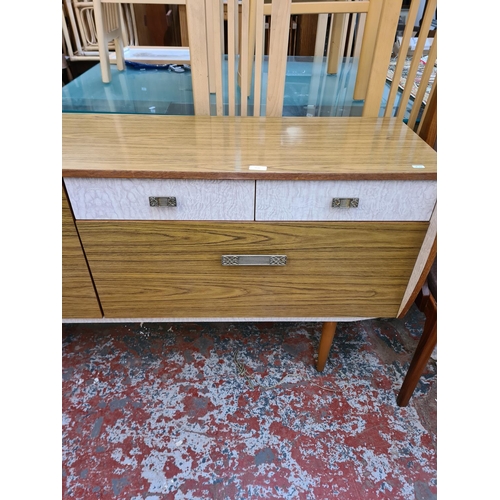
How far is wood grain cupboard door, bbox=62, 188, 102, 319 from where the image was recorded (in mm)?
865

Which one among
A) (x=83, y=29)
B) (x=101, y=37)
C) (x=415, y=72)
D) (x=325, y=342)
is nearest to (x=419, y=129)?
(x=415, y=72)

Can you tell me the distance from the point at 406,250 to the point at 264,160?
1.40 feet

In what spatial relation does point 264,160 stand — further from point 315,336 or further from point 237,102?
point 315,336

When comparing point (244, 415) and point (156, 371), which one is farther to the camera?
point (156, 371)

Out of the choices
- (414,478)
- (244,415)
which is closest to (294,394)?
(244,415)

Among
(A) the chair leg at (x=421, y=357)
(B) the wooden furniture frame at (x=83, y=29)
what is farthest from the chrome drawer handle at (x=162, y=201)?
(B) the wooden furniture frame at (x=83, y=29)

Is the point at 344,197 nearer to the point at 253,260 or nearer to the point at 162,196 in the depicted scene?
the point at 253,260

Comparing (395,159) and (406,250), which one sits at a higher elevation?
(395,159)

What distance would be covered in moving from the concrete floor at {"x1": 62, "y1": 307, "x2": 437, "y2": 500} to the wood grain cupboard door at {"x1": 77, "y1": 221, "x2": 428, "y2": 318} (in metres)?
0.29

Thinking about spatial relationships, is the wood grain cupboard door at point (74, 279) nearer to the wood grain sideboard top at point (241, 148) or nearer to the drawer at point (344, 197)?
the wood grain sideboard top at point (241, 148)

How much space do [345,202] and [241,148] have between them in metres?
0.29

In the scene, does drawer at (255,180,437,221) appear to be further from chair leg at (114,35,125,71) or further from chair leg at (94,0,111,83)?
chair leg at (114,35,125,71)

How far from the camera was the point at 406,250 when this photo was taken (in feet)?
3.00

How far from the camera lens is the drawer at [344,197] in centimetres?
81
